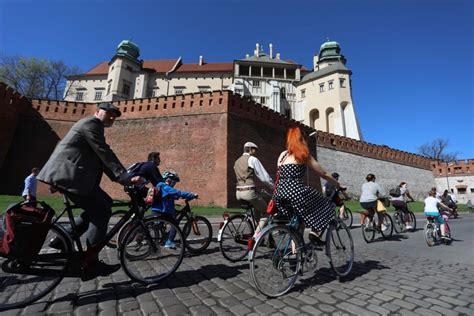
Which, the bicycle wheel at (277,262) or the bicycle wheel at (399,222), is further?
the bicycle wheel at (399,222)

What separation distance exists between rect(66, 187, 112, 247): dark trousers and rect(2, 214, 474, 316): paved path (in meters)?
0.63

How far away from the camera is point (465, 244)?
6.95 metres

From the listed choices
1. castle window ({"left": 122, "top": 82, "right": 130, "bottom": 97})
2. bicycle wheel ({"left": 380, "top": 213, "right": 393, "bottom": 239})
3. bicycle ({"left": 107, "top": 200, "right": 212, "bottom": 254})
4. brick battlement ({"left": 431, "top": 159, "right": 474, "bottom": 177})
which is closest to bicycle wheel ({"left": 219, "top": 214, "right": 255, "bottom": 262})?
bicycle ({"left": 107, "top": 200, "right": 212, "bottom": 254})

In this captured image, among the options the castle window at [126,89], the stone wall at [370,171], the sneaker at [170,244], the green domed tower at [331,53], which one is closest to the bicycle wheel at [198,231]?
the sneaker at [170,244]

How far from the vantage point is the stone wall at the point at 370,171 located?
29.3 m

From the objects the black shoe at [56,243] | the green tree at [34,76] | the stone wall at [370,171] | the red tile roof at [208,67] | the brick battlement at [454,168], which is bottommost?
the black shoe at [56,243]

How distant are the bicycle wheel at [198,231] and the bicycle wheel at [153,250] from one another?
138cm

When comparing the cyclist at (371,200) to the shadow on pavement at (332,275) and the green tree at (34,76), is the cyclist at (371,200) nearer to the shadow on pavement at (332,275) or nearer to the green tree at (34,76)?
the shadow on pavement at (332,275)

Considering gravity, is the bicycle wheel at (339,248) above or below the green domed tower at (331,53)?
below

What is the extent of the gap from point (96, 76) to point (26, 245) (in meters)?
53.3

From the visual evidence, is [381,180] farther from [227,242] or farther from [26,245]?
[26,245]

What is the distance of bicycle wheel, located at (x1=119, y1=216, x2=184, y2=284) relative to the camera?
3.21m

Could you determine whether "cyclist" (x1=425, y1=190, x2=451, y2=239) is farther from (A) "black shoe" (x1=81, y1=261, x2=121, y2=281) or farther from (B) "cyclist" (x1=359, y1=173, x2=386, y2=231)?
(A) "black shoe" (x1=81, y1=261, x2=121, y2=281)

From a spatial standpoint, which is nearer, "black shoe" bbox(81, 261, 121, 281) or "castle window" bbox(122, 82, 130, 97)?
"black shoe" bbox(81, 261, 121, 281)
